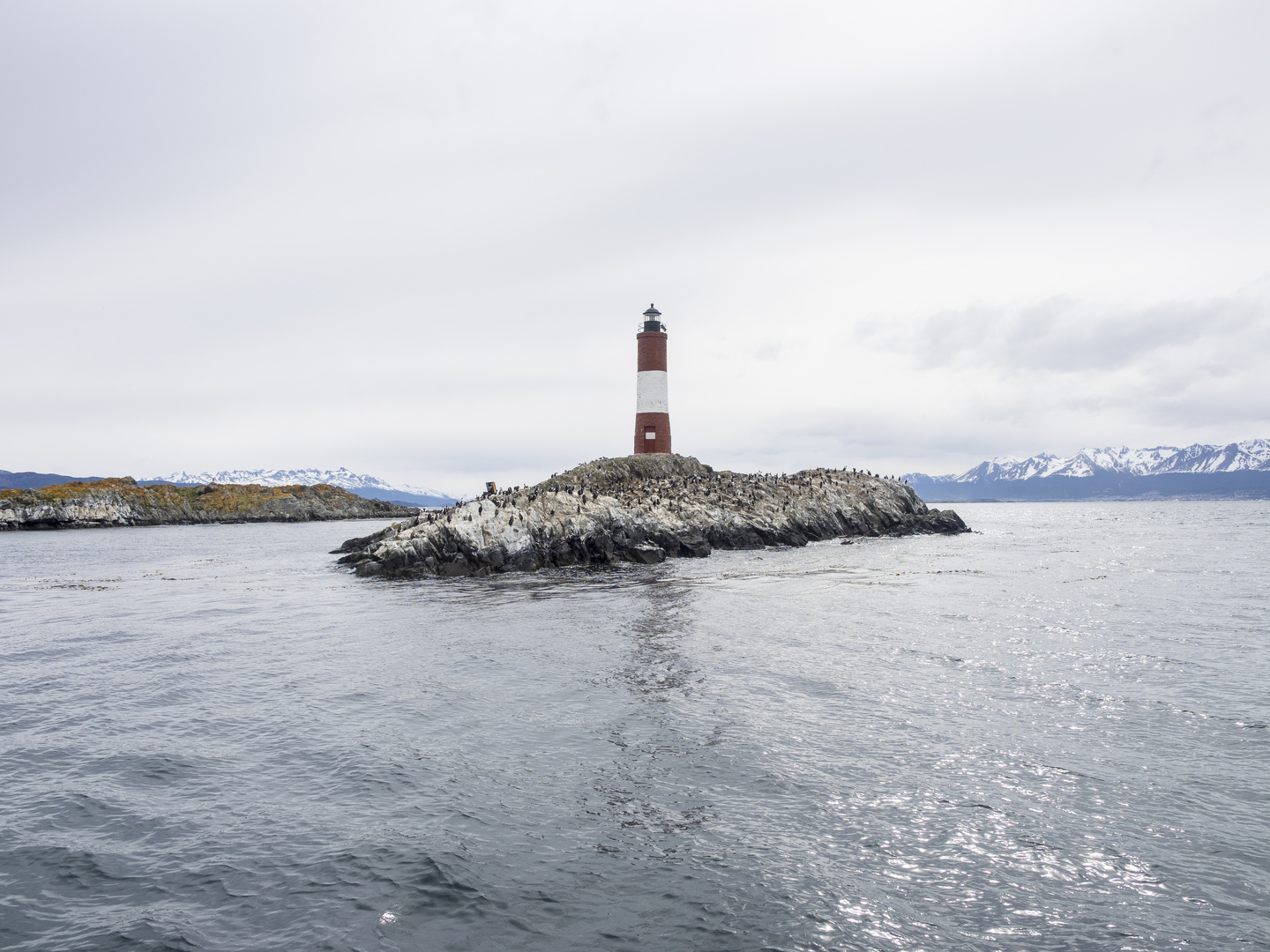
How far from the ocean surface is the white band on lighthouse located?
4305 centimetres

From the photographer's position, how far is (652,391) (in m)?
66.1

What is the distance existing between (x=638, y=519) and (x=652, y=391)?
21086 mm

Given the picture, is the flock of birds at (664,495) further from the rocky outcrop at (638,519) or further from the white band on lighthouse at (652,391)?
the white band on lighthouse at (652,391)

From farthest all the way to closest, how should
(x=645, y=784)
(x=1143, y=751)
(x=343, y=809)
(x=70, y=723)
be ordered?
(x=70, y=723) → (x=1143, y=751) → (x=645, y=784) → (x=343, y=809)

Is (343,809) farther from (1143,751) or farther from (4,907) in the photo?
(1143,751)

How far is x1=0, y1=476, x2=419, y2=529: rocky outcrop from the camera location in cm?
10150

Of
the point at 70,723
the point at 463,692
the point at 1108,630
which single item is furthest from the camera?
the point at 1108,630

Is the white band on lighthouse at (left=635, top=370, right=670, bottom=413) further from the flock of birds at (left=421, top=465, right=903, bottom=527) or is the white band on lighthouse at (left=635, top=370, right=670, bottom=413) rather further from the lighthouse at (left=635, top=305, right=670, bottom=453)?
the flock of birds at (left=421, top=465, right=903, bottom=527)

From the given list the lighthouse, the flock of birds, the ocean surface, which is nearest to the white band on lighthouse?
the lighthouse

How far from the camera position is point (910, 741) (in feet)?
40.9

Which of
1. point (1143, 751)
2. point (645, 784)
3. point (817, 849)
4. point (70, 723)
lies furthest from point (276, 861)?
point (1143, 751)

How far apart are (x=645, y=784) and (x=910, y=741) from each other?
4.94m

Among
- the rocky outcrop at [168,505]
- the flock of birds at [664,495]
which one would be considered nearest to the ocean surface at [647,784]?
the flock of birds at [664,495]

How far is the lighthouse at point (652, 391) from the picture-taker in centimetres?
6525
